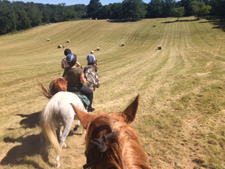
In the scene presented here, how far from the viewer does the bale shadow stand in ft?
17.4

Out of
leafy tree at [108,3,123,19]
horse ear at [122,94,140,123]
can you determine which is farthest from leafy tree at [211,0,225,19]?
horse ear at [122,94,140,123]

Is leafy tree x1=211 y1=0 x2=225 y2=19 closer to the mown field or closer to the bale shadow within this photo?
the mown field

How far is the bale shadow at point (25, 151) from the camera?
17.4 ft

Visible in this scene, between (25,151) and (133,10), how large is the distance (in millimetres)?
76580

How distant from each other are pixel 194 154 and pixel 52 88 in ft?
16.5

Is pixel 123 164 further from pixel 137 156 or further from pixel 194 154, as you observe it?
pixel 194 154

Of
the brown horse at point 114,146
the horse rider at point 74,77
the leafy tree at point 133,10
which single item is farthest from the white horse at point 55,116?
the leafy tree at point 133,10

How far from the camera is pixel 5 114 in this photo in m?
8.45

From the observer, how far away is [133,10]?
73.9 metres

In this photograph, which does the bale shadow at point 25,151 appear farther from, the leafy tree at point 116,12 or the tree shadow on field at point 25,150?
the leafy tree at point 116,12

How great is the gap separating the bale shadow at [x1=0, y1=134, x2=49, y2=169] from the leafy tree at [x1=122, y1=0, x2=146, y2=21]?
2918 inches

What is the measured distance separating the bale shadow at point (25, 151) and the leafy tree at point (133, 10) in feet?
243

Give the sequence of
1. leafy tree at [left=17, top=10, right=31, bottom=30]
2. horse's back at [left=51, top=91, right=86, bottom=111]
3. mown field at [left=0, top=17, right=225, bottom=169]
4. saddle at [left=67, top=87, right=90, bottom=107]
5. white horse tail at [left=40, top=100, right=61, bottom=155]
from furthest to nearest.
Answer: leafy tree at [left=17, top=10, right=31, bottom=30] < saddle at [left=67, top=87, right=90, bottom=107] < mown field at [left=0, top=17, right=225, bottom=169] < horse's back at [left=51, top=91, right=86, bottom=111] < white horse tail at [left=40, top=100, right=61, bottom=155]

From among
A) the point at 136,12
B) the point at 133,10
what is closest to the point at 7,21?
the point at 133,10
